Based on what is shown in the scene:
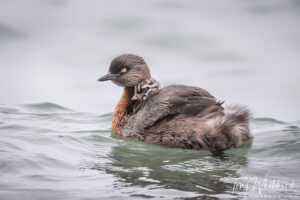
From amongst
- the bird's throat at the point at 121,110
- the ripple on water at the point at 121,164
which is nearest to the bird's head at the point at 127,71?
the bird's throat at the point at 121,110

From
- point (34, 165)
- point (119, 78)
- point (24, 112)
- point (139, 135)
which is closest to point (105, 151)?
point (139, 135)

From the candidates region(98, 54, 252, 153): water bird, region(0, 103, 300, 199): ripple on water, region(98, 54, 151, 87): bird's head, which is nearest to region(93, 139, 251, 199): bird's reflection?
region(0, 103, 300, 199): ripple on water

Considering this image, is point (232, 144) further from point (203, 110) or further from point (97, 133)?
Result: point (97, 133)

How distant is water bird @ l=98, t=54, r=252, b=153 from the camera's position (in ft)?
21.9

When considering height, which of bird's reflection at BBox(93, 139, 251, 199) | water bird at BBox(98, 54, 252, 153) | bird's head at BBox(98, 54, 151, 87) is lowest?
Result: bird's reflection at BBox(93, 139, 251, 199)

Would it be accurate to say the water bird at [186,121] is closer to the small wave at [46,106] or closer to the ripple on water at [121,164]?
the ripple on water at [121,164]

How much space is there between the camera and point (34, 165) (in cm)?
545

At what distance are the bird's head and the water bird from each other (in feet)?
1.72

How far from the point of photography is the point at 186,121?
6.82 meters

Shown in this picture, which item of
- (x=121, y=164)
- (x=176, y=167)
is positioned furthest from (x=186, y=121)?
(x=121, y=164)

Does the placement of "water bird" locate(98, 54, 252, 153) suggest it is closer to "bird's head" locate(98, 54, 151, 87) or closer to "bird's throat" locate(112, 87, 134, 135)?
"bird's throat" locate(112, 87, 134, 135)

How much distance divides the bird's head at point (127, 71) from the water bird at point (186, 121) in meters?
0.52

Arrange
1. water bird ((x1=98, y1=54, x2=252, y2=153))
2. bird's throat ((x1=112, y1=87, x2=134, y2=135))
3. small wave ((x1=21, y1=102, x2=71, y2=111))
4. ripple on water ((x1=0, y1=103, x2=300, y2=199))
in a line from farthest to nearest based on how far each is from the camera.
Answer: small wave ((x1=21, y1=102, x2=71, y2=111))
bird's throat ((x1=112, y1=87, x2=134, y2=135))
water bird ((x1=98, y1=54, x2=252, y2=153))
ripple on water ((x1=0, y1=103, x2=300, y2=199))

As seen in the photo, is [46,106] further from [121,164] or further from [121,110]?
[121,164]
